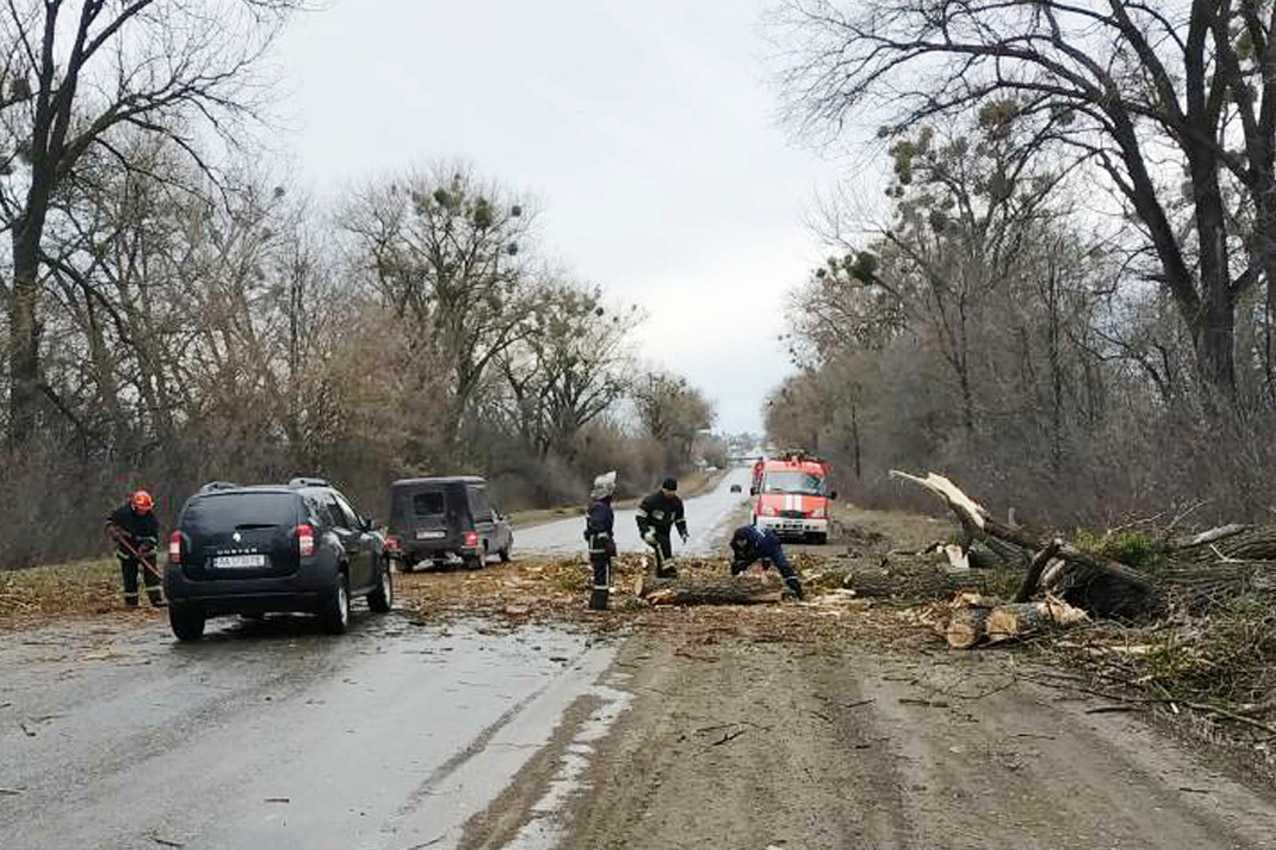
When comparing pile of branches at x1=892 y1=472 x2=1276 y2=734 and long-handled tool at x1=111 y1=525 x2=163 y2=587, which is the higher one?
long-handled tool at x1=111 y1=525 x2=163 y2=587

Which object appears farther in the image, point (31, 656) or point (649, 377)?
point (649, 377)

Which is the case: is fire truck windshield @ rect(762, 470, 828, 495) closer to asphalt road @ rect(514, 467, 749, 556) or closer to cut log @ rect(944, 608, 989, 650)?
asphalt road @ rect(514, 467, 749, 556)

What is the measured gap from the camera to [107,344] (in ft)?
107

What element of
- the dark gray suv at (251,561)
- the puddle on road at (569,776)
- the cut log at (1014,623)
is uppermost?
the dark gray suv at (251,561)

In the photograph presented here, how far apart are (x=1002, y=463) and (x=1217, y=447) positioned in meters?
14.6

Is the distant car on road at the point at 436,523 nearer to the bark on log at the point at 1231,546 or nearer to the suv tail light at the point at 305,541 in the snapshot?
the suv tail light at the point at 305,541

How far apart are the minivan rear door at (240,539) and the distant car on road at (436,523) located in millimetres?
10973

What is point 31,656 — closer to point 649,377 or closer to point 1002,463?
point 1002,463

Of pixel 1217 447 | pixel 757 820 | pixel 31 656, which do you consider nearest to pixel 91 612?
pixel 31 656

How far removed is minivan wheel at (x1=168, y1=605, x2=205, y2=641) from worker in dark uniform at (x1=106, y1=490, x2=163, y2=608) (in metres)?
4.03

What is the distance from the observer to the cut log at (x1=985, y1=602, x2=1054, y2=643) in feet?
39.1

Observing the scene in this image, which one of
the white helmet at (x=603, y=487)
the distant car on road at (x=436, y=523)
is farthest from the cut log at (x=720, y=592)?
the distant car on road at (x=436, y=523)

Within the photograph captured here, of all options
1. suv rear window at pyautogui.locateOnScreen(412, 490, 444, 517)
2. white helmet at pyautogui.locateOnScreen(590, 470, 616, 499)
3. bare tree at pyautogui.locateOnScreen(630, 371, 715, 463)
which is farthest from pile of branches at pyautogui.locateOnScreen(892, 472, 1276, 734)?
bare tree at pyautogui.locateOnScreen(630, 371, 715, 463)

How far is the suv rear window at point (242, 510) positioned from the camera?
1318 cm
